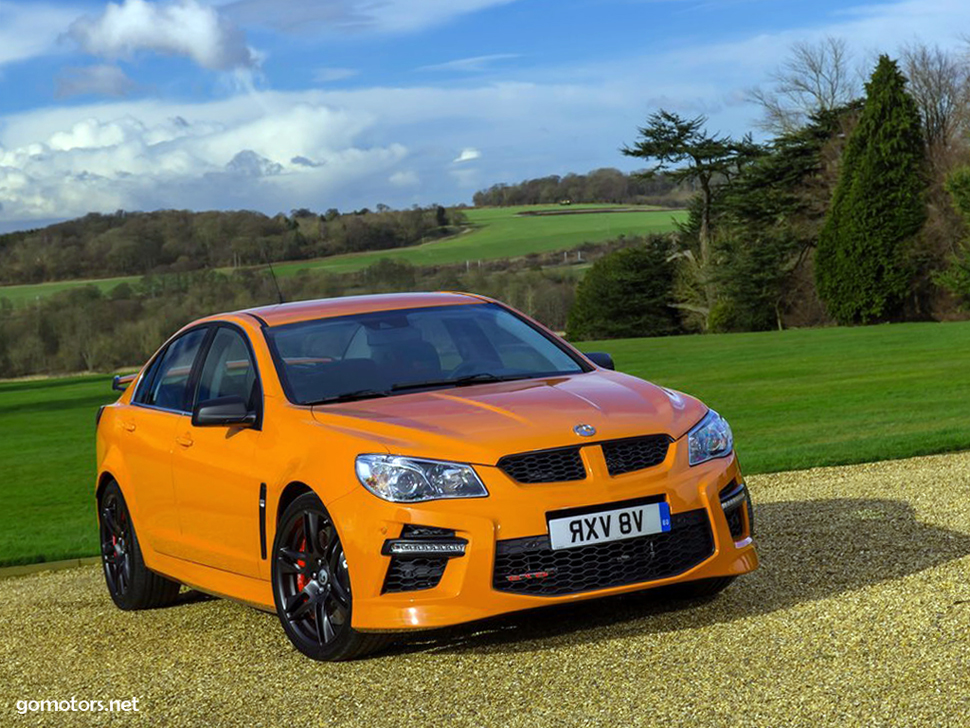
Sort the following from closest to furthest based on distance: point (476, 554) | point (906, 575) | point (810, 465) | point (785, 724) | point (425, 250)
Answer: point (785, 724), point (476, 554), point (906, 575), point (810, 465), point (425, 250)

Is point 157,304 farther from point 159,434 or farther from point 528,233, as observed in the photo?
point 159,434

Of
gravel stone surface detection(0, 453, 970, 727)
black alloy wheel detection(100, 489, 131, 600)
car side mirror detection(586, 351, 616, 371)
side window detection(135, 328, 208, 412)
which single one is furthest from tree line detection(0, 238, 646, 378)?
gravel stone surface detection(0, 453, 970, 727)

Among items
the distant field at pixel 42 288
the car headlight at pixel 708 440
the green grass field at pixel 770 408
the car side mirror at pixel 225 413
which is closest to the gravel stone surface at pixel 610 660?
the car headlight at pixel 708 440

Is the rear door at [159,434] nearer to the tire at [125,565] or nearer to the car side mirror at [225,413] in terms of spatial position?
the tire at [125,565]

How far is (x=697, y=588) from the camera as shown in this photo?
691cm

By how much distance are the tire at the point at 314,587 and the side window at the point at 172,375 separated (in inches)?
67.4

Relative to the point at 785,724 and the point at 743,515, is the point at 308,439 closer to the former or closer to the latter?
the point at 743,515

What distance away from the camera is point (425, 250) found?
12569cm

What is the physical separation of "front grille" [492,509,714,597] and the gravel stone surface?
0.93 feet

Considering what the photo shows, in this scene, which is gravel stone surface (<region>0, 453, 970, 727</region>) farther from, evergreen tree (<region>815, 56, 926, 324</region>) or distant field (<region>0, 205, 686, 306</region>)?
distant field (<region>0, 205, 686, 306</region>)

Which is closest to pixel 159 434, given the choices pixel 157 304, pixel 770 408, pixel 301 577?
pixel 301 577

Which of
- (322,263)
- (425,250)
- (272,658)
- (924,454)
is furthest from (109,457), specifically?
(425,250)

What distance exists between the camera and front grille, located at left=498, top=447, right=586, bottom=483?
6016 mm

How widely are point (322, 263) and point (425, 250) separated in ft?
154
